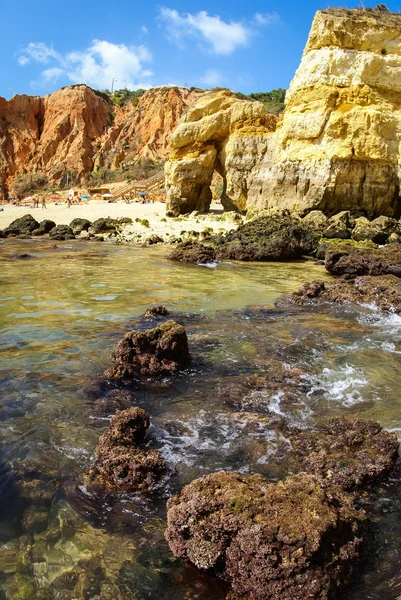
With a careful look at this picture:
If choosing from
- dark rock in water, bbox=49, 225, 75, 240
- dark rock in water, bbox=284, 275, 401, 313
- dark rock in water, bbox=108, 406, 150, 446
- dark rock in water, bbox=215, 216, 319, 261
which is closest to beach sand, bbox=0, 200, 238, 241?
dark rock in water, bbox=49, 225, 75, 240

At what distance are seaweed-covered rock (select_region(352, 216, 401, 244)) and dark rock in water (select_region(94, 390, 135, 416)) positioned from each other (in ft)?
49.1

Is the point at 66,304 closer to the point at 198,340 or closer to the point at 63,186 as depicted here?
the point at 198,340

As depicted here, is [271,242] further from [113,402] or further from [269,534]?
[269,534]

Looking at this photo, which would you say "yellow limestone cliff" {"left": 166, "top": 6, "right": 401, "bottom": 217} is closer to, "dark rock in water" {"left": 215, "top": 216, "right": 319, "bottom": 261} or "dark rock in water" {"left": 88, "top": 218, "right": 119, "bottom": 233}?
"dark rock in water" {"left": 215, "top": 216, "right": 319, "bottom": 261}

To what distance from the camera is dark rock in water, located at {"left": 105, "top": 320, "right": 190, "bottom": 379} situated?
17.1ft

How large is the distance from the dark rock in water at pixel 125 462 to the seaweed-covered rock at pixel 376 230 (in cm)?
1577

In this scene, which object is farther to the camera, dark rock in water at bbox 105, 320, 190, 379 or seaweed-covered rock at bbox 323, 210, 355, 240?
seaweed-covered rock at bbox 323, 210, 355, 240

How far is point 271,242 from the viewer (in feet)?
52.3

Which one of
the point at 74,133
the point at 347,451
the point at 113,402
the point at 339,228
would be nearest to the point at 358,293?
the point at 347,451

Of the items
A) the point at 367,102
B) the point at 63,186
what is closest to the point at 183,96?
the point at 63,186

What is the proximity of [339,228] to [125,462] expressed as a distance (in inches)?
642

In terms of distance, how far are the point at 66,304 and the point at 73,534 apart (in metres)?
6.47

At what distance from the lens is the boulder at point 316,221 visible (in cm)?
1844

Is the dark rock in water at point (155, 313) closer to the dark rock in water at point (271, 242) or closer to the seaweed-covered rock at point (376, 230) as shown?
the dark rock in water at point (271, 242)
